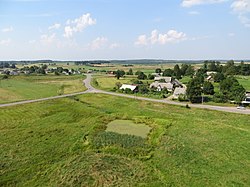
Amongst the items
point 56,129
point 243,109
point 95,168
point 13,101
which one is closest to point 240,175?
point 95,168

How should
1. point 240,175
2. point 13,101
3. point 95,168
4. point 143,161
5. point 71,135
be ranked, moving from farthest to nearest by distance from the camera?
point 13,101 < point 71,135 < point 143,161 < point 95,168 < point 240,175

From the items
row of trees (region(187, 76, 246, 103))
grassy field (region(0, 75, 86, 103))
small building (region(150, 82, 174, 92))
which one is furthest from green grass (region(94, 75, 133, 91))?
row of trees (region(187, 76, 246, 103))

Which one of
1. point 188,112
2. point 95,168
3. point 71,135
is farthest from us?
point 188,112

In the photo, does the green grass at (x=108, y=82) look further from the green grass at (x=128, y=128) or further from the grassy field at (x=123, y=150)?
the green grass at (x=128, y=128)

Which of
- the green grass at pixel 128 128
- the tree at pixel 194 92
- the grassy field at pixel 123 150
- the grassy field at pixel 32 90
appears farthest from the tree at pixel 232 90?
the grassy field at pixel 32 90

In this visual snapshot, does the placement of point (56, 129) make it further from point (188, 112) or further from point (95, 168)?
point (188, 112)
